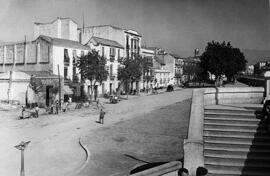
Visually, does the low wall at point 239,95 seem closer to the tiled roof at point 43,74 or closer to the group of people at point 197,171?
the group of people at point 197,171

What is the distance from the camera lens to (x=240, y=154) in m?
9.09

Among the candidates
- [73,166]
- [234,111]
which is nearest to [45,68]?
[73,166]

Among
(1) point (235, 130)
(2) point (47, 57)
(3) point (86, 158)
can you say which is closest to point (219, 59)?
(2) point (47, 57)

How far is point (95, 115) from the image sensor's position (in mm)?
28844

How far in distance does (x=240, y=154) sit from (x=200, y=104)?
2.58 m

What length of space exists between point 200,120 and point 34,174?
7402mm

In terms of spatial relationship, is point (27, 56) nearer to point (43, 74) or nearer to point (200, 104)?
point (43, 74)

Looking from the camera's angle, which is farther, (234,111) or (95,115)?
(95,115)

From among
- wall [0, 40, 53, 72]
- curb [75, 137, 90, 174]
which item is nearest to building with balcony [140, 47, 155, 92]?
wall [0, 40, 53, 72]

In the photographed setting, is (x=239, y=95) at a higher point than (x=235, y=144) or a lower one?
higher

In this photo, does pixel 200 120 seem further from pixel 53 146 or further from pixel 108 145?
pixel 53 146

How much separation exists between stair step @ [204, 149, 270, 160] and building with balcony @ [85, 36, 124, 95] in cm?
4023

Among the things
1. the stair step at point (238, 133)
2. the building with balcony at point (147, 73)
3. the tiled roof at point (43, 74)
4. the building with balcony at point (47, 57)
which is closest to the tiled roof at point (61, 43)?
the building with balcony at point (47, 57)

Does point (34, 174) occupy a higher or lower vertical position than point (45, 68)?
lower
